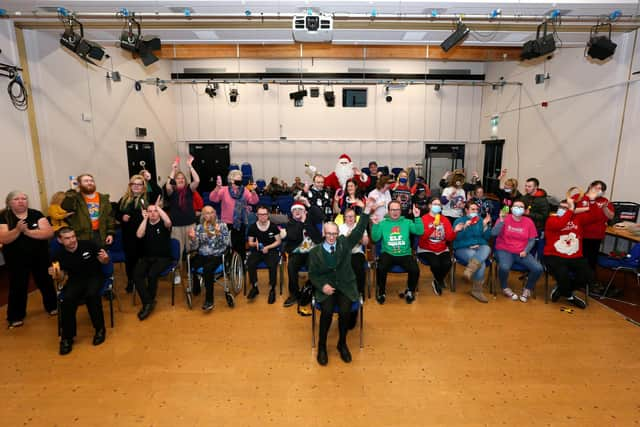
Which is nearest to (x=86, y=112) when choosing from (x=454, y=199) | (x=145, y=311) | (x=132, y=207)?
(x=132, y=207)

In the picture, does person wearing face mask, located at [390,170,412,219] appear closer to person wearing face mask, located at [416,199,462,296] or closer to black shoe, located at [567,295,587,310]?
person wearing face mask, located at [416,199,462,296]

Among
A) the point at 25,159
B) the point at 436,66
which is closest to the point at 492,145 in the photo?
the point at 436,66

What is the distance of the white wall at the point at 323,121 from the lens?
11.0 metres

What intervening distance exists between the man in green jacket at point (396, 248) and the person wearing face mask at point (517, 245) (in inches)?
42.5

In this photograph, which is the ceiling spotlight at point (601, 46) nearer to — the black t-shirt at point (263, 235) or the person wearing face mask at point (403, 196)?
the person wearing face mask at point (403, 196)

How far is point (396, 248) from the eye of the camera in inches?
167

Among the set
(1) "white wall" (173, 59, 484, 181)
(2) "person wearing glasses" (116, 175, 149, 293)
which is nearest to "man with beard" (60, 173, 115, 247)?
(2) "person wearing glasses" (116, 175, 149, 293)

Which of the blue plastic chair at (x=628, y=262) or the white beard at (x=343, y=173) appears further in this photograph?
the white beard at (x=343, y=173)

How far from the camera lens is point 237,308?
4.10 m

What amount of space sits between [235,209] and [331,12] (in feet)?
10.3

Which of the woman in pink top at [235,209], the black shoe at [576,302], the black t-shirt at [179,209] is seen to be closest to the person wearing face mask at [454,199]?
the black shoe at [576,302]

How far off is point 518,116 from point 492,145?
58.1 inches

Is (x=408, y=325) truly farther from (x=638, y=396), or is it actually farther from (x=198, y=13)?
(x=198, y=13)

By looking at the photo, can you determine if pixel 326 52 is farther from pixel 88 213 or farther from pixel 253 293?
pixel 88 213
